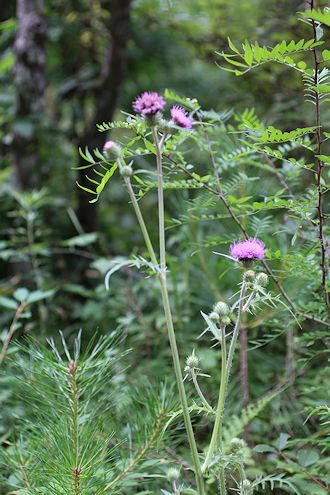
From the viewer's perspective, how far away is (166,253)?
80.8 inches

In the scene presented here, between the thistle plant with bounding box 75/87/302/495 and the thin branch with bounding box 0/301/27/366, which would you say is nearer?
the thistle plant with bounding box 75/87/302/495

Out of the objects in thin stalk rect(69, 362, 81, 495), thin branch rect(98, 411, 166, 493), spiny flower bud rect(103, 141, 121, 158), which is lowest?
thin branch rect(98, 411, 166, 493)

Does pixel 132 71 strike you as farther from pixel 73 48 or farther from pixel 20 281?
pixel 20 281

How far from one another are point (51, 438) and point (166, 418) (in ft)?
0.52

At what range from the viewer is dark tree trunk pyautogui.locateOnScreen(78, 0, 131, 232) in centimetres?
246

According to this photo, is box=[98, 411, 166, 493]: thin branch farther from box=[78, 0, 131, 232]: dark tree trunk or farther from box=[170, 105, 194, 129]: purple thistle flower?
box=[78, 0, 131, 232]: dark tree trunk

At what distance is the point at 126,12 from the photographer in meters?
2.45

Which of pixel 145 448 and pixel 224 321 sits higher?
pixel 224 321

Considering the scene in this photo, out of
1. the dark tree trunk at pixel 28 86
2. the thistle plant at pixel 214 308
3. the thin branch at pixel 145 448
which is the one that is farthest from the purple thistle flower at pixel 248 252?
the dark tree trunk at pixel 28 86

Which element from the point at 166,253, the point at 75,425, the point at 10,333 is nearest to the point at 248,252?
the point at 75,425

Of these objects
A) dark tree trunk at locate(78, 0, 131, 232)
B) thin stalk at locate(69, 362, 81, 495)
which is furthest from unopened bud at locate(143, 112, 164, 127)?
dark tree trunk at locate(78, 0, 131, 232)

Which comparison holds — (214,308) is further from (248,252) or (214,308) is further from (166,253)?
(166,253)

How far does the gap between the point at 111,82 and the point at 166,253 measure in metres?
0.92

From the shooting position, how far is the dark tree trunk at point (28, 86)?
2.21 metres
